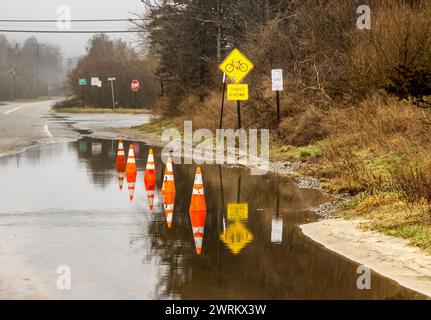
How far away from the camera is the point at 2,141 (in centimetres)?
3212

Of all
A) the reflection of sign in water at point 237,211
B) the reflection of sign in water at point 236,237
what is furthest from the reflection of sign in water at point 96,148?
the reflection of sign in water at point 236,237

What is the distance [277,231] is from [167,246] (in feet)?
6.53

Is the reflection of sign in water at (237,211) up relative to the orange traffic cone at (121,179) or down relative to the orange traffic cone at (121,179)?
up

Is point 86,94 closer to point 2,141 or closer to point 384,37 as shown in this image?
point 2,141

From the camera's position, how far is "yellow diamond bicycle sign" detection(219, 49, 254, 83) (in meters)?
27.8

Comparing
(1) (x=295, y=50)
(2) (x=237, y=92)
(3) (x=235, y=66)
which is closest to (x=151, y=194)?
(2) (x=237, y=92)

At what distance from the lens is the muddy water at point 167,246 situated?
8234mm

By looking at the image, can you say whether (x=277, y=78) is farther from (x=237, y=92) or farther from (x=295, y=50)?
(x=295, y=50)

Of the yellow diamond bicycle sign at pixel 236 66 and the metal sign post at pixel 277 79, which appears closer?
the metal sign post at pixel 277 79

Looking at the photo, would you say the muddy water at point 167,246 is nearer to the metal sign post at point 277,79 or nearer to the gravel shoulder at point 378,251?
the gravel shoulder at point 378,251

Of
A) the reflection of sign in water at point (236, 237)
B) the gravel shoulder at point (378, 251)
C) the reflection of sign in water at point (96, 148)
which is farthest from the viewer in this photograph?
the reflection of sign in water at point (96, 148)

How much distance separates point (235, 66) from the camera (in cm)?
2797
